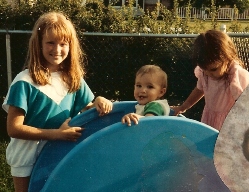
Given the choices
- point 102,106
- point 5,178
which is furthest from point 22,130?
point 5,178

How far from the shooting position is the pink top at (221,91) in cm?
311

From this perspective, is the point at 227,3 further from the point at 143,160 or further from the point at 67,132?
the point at 143,160

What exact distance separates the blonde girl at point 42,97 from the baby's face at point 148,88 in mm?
263

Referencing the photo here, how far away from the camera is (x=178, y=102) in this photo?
6.34 m

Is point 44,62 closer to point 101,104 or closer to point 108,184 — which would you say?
point 101,104

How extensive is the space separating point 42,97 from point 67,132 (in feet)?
0.83

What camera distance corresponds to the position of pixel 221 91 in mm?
3309

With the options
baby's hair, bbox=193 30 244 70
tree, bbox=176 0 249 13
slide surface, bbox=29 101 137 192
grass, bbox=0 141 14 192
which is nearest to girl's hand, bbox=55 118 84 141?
slide surface, bbox=29 101 137 192

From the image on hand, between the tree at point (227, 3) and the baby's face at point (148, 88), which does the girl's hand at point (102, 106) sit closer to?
the baby's face at point (148, 88)

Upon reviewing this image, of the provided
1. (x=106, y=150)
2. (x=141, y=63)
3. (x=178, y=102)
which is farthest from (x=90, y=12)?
(x=106, y=150)

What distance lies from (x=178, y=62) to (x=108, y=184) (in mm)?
4049

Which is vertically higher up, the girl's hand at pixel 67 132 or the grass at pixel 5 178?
the girl's hand at pixel 67 132

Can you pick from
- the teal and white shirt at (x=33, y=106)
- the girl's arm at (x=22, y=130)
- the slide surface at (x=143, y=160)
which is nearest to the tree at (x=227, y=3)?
the teal and white shirt at (x=33, y=106)

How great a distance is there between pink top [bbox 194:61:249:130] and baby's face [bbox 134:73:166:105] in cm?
53
